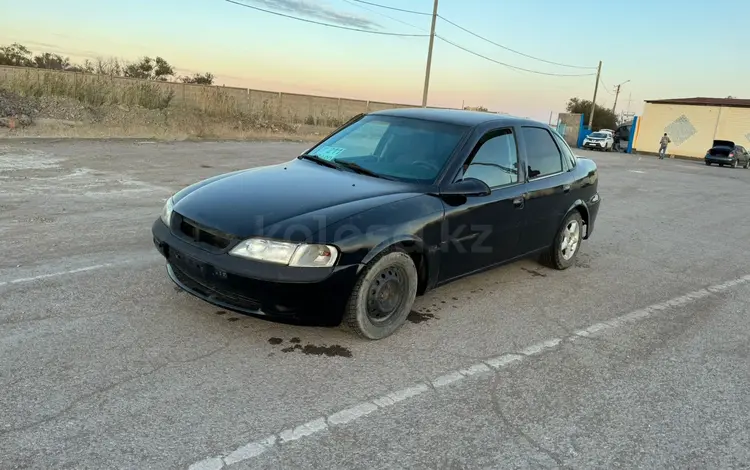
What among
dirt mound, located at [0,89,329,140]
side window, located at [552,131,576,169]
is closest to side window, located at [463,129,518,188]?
side window, located at [552,131,576,169]

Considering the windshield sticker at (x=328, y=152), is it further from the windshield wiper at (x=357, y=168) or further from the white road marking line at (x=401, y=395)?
the white road marking line at (x=401, y=395)

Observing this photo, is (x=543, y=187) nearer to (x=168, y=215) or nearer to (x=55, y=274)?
(x=168, y=215)

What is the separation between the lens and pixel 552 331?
4.27m

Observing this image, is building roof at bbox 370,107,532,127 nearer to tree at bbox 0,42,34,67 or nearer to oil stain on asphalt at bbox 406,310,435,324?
oil stain on asphalt at bbox 406,310,435,324

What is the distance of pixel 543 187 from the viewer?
513 cm

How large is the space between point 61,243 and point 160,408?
140 inches

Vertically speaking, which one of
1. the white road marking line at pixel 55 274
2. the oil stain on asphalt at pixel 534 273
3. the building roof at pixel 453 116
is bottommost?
the white road marking line at pixel 55 274

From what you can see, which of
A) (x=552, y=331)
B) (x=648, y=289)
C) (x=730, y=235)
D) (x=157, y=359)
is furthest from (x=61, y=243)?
(x=730, y=235)

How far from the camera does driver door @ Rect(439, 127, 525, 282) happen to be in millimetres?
4180

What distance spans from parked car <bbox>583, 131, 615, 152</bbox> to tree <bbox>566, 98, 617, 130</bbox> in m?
27.4

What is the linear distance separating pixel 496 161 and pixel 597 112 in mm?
74766

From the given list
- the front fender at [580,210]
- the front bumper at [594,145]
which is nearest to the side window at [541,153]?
the front fender at [580,210]

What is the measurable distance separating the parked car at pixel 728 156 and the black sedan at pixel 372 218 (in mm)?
31658

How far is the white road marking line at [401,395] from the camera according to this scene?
8.18 feet
